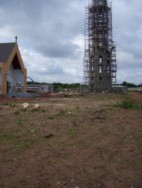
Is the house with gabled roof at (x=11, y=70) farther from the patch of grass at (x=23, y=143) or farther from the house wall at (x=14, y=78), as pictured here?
the patch of grass at (x=23, y=143)

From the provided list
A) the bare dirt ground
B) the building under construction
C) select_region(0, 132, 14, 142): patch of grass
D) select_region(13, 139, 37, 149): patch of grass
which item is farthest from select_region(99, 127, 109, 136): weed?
the building under construction

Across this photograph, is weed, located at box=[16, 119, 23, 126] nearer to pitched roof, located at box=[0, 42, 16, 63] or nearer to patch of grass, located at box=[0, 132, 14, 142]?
patch of grass, located at box=[0, 132, 14, 142]

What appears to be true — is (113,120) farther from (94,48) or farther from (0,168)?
(94,48)

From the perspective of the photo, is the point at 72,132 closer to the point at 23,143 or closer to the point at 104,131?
the point at 104,131

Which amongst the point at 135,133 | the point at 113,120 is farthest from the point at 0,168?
the point at 113,120

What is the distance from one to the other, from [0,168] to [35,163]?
0.84 metres

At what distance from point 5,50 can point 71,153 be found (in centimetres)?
3488

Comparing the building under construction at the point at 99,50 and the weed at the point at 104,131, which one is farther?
the building under construction at the point at 99,50

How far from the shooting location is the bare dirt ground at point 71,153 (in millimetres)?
7559

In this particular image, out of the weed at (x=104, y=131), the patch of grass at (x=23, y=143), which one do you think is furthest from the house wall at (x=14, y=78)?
the patch of grass at (x=23, y=143)

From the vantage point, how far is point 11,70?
44312 mm

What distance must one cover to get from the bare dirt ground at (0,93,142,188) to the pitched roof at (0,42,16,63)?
29.6 metres

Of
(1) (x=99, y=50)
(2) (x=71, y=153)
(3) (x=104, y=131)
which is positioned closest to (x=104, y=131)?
(3) (x=104, y=131)

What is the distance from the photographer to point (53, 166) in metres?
8.03
